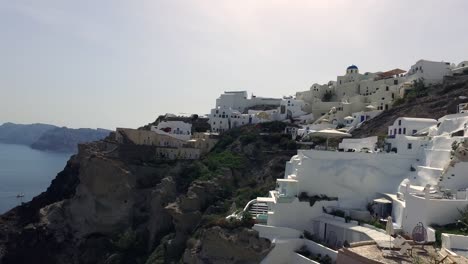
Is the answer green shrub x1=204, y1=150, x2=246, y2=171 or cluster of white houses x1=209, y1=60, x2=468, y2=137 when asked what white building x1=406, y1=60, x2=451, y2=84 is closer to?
cluster of white houses x1=209, y1=60, x2=468, y2=137

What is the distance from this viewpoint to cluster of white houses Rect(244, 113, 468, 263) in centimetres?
2266

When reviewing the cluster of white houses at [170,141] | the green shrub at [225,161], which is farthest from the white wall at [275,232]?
the cluster of white houses at [170,141]

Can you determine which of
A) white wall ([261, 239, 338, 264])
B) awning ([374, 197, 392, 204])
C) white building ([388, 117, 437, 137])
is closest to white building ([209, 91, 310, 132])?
white building ([388, 117, 437, 137])

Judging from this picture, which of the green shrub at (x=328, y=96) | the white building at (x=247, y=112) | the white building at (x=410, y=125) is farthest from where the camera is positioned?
the green shrub at (x=328, y=96)

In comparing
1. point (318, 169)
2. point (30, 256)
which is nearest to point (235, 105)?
point (30, 256)

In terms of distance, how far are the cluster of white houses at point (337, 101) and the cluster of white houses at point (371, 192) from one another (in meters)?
16.4

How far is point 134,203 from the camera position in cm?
4128

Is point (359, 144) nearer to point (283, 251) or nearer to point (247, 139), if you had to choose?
point (283, 251)

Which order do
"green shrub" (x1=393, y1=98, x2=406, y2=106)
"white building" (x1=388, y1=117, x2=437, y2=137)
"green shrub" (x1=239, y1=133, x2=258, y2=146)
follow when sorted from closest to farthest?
"white building" (x1=388, y1=117, x2=437, y2=137) → "green shrub" (x1=393, y1=98, x2=406, y2=106) → "green shrub" (x1=239, y1=133, x2=258, y2=146)

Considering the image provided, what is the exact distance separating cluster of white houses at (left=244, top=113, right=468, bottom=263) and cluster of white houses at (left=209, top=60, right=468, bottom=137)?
646 inches

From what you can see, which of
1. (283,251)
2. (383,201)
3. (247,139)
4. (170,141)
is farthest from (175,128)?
(383,201)

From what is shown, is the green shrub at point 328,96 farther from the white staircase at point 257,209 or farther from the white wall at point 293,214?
the white wall at point 293,214

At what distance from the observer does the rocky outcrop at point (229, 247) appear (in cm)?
2561

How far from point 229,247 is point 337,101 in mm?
38320
